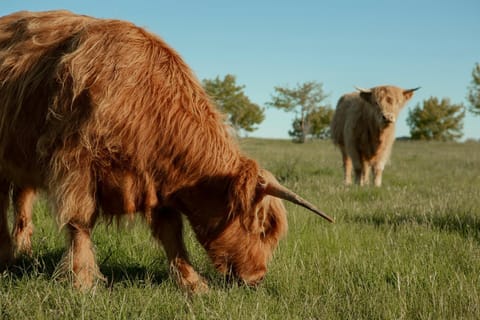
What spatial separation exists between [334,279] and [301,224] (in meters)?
1.74

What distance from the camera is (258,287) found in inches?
140

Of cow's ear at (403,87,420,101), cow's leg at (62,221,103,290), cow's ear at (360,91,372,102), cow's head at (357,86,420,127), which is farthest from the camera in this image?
cow's ear at (360,91,372,102)

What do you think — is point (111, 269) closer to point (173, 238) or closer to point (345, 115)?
point (173, 238)

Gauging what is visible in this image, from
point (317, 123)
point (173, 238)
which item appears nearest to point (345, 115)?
point (173, 238)

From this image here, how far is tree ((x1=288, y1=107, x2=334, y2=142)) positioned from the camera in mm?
65625

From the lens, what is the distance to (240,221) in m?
3.59

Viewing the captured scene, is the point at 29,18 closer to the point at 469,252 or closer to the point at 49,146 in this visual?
the point at 49,146

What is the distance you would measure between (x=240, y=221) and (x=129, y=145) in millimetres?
910

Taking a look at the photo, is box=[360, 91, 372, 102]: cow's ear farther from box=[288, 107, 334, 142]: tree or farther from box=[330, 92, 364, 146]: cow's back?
box=[288, 107, 334, 142]: tree

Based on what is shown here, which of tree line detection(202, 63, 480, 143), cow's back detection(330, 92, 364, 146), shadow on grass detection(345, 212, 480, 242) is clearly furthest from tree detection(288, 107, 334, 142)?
shadow on grass detection(345, 212, 480, 242)

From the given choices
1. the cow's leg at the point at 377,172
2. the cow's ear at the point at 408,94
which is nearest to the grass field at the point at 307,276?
the cow's leg at the point at 377,172

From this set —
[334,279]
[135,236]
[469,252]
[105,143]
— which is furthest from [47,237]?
[469,252]

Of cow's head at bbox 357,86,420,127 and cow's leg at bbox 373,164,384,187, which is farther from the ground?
cow's head at bbox 357,86,420,127

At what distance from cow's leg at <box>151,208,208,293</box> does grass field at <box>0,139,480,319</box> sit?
15 centimetres
